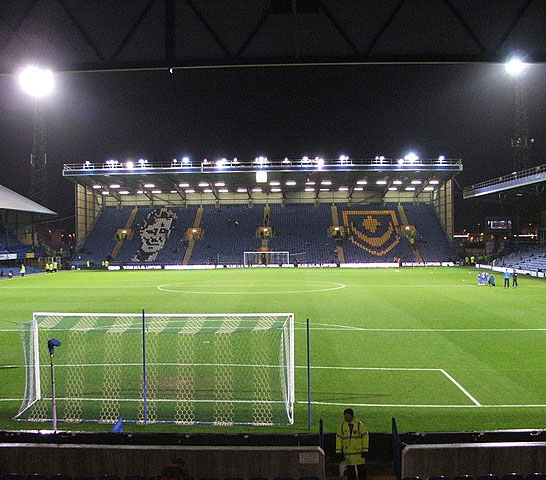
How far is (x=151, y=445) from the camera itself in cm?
564

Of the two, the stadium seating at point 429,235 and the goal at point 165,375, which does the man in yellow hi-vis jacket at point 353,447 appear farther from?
the stadium seating at point 429,235

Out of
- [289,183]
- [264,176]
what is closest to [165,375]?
[264,176]

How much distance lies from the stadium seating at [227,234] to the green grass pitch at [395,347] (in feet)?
108

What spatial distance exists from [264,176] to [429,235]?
89.0 ft

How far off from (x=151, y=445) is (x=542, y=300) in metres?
25.3

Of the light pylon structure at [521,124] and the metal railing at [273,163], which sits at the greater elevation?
the light pylon structure at [521,124]

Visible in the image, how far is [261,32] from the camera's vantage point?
661cm

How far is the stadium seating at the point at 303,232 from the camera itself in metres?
64.4

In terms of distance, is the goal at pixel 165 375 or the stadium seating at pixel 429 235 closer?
the goal at pixel 165 375

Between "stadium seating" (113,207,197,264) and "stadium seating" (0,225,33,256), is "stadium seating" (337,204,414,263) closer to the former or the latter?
"stadium seating" (113,207,197,264)

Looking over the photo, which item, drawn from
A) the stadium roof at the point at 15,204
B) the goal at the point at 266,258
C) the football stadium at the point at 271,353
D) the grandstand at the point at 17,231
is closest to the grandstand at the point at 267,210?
the goal at the point at 266,258

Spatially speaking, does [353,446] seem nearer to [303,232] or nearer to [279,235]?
[279,235]

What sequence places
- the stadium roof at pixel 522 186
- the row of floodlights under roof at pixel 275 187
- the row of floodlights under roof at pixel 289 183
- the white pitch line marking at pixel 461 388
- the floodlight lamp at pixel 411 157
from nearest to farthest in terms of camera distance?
the white pitch line marking at pixel 461 388 < the stadium roof at pixel 522 186 < the floodlight lamp at pixel 411 157 < the row of floodlights under roof at pixel 289 183 < the row of floodlights under roof at pixel 275 187

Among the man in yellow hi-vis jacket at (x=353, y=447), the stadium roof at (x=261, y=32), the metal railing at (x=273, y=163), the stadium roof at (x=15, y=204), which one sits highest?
the metal railing at (x=273, y=163)
